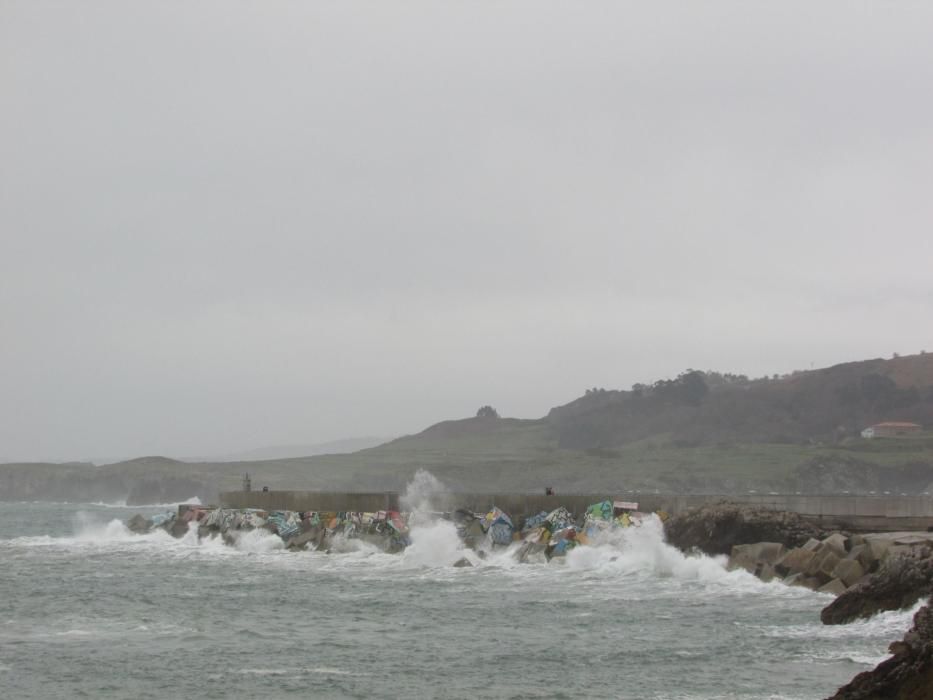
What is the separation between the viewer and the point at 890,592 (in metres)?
23.3

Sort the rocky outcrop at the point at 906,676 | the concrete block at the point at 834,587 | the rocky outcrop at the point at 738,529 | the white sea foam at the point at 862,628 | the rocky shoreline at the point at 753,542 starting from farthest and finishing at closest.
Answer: the rocky outcrop at the point at 738,529
the concrete block at the point at 834,587
the white sea foam at the point at 862,628
the rocky shoreline at the point at 753,542
the rocky outcrop at the point at 906,676

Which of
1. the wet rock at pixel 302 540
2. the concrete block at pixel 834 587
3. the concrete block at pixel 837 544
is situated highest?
the wet rock at pixel 302 540

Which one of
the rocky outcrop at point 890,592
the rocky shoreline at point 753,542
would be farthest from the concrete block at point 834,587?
the rocky outcrop at point 890,592

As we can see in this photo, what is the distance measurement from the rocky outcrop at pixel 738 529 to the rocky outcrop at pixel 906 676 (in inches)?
754

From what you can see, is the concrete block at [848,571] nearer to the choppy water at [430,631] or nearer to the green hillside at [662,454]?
the choppy water at [430,631]

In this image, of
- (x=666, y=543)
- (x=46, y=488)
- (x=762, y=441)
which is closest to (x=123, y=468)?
(x=46, y=488)

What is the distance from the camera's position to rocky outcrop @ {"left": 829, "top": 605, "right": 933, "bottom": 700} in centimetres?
1290

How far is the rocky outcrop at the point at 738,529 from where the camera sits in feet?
108

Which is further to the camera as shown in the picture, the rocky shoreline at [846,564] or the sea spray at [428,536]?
the sea spray at [428,536]

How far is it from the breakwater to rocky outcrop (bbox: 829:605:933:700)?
68.5 ft

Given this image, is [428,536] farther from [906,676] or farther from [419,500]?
[906,676]

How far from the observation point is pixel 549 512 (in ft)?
131

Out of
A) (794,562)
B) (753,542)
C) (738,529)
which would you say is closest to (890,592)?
(794,562)

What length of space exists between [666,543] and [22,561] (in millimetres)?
21125
